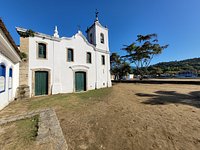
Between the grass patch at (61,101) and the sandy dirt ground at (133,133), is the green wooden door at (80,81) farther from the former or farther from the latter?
the sandy dirt ground at (133,133)

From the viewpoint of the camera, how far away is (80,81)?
44.7 ft

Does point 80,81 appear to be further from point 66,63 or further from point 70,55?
point 70,55

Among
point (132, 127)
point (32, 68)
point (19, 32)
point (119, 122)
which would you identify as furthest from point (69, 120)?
point (19, 32)

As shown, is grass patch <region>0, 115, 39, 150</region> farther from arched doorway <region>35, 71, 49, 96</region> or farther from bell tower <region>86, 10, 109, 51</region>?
bell tower <region>86, 10, 109, 51</region>

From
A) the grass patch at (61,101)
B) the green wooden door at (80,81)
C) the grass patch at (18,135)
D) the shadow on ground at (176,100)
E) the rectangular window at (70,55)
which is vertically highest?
the rectangular window at (70,55)

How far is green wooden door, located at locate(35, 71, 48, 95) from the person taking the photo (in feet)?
33.6

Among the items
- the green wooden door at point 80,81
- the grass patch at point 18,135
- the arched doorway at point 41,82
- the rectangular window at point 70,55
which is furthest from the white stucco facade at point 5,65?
the green wooden door at point 80,81

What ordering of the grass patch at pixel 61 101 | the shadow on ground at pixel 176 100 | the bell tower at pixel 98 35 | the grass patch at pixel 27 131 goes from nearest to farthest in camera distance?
the grass patch at pixel 27 131, the grass patch at pixel 61 101, the shadow on ground at pixel 176 100, the bell tower at pixel 98 35

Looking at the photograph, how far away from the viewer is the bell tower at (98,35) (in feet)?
51.7

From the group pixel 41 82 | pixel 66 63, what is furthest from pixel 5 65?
pixel 66 63

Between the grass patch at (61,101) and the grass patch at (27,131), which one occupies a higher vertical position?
the grass patch at (27,131)

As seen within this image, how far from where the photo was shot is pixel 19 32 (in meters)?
9.52

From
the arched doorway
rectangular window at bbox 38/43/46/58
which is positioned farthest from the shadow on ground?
rectangular window at bbox 38/43/46/58

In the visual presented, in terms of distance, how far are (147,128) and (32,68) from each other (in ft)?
34.9
